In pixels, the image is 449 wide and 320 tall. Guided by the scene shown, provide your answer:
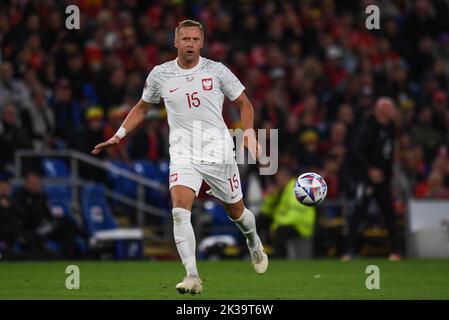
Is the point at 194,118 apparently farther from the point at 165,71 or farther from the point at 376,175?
the point at 376,175

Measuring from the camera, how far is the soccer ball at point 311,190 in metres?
12.9

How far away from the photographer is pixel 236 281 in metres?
13.0

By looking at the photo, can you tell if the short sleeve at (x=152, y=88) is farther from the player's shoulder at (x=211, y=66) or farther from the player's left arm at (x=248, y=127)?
the player's left arm at (x=248, y=127)

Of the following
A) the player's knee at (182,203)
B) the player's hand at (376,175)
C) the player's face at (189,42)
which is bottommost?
the player's knee at (182,203)

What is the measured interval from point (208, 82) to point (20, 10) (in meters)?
11.5

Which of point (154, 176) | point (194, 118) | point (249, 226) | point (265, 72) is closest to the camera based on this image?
point (194, 118)

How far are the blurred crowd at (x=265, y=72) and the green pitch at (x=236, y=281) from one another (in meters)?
4.15

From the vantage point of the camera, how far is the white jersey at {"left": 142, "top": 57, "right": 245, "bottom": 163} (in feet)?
37.3

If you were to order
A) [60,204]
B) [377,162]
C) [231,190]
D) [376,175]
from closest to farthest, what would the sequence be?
[231,190] < [376,175] < [377,162] < [60,204]

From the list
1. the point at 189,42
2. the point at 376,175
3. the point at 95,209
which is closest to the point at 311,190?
the point at 189,42

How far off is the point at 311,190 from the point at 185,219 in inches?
95.8

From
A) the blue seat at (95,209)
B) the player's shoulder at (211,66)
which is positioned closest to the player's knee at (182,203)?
the player's shoulder at (211,66)

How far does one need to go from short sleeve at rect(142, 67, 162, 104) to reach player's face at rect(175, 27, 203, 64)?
14.0 inches
